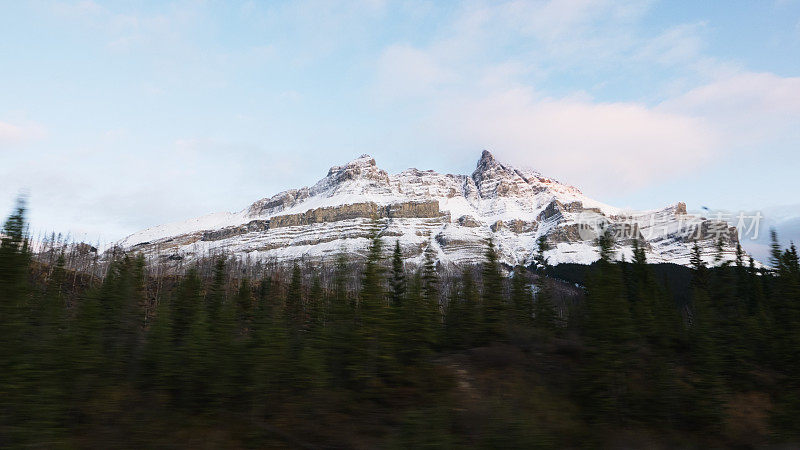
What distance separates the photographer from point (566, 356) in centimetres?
2908

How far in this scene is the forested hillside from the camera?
15.0 meters

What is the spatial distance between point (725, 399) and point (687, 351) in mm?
10999

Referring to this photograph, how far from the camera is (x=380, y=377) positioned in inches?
925

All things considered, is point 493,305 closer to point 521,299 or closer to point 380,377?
point 521,299

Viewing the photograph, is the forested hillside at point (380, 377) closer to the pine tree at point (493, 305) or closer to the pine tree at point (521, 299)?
the pine tree at point (493, 305)

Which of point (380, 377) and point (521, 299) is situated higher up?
point (521, 299)

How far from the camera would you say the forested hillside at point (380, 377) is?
15023 millimetres

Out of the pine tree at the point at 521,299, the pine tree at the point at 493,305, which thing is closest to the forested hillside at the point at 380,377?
the pine tree at the point at 493,305

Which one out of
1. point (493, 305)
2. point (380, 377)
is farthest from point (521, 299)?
point (380, 377)

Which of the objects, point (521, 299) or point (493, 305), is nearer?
point (493, 305)

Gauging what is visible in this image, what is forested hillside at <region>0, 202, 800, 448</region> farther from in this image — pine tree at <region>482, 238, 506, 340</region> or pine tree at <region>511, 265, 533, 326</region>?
pine tree at <region>511, 265, 533, 326</region>

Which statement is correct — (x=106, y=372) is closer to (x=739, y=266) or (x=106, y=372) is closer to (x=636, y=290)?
(x=636, y=290)

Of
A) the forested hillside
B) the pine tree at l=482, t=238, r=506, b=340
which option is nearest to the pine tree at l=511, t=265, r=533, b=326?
the pine tree at l=482, t=238, r=506, b=340

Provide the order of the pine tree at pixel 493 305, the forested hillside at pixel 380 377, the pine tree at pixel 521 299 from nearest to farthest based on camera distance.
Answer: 1. the forested hillside at pixel 380 377
2. the pine tree at pixel 493 305
3. the pine tree at pixel 521 299
